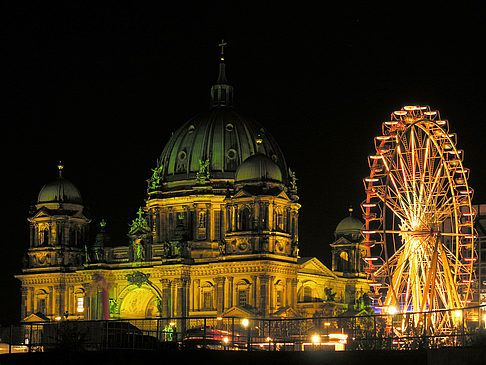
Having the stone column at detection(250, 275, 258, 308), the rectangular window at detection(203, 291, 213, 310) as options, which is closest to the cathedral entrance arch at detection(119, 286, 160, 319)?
the rectangular window at detection(203, 291, 213, 310)

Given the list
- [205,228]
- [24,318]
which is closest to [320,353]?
[205,228]

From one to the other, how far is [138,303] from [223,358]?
74.3 meters

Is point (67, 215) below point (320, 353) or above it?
above

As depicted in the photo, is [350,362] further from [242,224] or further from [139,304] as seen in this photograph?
[139,304]

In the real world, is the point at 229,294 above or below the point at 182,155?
below

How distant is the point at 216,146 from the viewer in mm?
137750

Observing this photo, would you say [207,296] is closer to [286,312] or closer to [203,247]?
[203,247]

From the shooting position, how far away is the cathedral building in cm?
12275

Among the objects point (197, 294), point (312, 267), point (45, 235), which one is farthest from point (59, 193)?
point (312, 267)

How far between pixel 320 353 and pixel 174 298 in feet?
226

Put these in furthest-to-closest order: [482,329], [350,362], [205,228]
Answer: [205,228] → [350,362] → [482,329]

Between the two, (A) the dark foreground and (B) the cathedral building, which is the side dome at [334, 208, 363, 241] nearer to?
(B) the cathedral building

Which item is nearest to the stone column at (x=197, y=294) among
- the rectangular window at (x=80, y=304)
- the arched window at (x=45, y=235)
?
the rectangular window at (x=80, y=304)

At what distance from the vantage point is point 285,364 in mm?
60156
